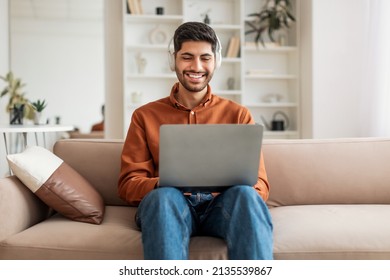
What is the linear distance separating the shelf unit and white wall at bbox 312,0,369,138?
1.34 feet

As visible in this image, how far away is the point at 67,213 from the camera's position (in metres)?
1.71

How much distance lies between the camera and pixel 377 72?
11.4ft

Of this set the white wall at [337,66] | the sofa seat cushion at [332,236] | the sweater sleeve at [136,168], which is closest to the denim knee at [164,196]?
the sweater sleeve at [136,168]

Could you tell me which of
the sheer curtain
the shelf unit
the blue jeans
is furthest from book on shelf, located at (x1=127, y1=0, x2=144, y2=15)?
the blue jeans

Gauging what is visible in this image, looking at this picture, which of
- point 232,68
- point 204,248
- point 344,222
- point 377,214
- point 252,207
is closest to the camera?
point 252,207

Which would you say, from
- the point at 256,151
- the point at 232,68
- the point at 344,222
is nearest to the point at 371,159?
Result: the point at 344,222

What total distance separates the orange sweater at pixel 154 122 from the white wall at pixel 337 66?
255 cm

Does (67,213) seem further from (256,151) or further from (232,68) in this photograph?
(232,68)

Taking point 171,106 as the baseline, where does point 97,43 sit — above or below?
above

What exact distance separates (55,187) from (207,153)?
0.68 m

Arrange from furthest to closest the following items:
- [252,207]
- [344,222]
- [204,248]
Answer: [344,222] → [204,248] → [252,207]

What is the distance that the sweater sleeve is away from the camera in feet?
5.26

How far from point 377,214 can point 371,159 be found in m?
0.37

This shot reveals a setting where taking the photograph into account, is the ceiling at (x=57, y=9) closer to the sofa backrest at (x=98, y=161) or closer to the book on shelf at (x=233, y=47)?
the book on shelf at (x=233, y=47)
